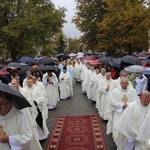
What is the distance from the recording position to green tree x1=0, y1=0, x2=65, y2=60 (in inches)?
774

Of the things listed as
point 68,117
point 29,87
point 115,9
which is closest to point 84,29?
point 115,9

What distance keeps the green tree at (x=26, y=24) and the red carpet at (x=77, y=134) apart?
35.9 feet

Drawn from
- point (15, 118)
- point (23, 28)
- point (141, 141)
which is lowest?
point (141, 141)

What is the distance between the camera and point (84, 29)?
30.1 metres

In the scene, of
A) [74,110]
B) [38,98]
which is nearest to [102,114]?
[74,110]

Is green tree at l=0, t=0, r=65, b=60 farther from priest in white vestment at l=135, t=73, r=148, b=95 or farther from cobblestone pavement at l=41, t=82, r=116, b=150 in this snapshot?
priest in white vestment at l=135, t=73, r=148, b=95

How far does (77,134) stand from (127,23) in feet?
44.1

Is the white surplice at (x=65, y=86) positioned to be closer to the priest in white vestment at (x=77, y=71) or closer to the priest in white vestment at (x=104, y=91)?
the priest in white vestment at (x=104, y=91)

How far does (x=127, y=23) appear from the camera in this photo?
1983 cm

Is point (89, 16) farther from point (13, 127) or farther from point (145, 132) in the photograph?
point (13, 127)

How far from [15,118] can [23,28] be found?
1678 centimetres

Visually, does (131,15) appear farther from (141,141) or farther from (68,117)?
(141,141)

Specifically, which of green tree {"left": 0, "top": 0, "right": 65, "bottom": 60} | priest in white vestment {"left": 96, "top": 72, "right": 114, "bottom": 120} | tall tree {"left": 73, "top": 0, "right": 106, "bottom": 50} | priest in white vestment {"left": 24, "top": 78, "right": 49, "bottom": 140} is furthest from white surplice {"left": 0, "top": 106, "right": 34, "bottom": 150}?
tall tree {"left": 73, "top": 0, "right": 106, "bottom": 50}

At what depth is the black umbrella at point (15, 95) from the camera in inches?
132
